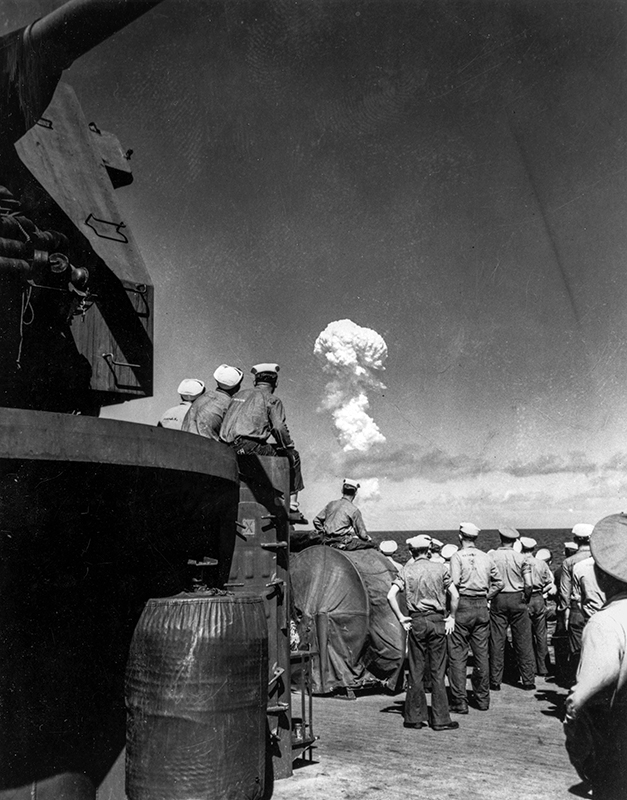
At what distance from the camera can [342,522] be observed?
12945 millimetres

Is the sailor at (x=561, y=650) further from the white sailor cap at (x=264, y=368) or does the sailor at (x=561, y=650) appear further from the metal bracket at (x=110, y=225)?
the metal bracket at (x=110, y=225)

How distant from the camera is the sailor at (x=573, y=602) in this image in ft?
36.2

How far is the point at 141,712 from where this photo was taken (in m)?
4.80

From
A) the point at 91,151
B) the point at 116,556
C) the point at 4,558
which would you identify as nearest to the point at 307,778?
the point at 116,556

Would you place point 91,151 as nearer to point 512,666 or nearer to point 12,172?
point 12,172

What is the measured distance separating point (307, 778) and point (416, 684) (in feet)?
9.62

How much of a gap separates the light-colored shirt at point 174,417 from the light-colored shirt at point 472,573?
4.96 metres

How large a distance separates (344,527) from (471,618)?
2522mm

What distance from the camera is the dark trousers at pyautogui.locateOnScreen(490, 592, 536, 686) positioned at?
12.2m

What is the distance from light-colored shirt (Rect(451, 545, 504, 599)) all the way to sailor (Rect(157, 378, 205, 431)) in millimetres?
4868

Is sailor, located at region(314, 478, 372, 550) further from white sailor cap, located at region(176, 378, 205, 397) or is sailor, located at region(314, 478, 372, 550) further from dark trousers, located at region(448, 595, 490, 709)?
white sailor cap, located at region(176, 378, 205, 397)

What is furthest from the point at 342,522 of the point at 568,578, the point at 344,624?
the point at 568,578

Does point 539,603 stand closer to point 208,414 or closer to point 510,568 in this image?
point 510,568

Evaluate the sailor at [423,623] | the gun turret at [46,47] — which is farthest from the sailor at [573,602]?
the gun turret at [46,47]
